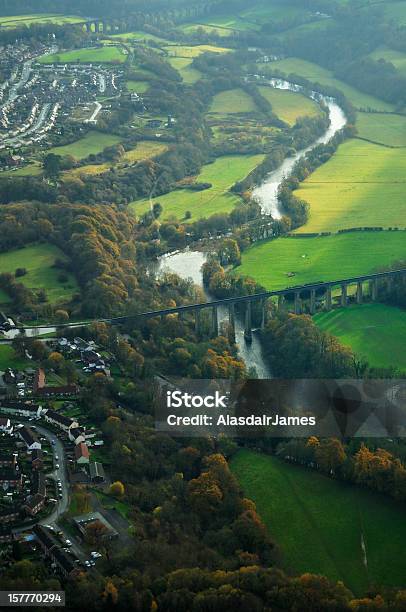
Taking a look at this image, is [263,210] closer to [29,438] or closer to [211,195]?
[211,195]

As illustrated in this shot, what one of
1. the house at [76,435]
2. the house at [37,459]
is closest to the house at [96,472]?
the house at [76,435]

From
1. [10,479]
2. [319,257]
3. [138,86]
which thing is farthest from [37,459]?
[138,86]

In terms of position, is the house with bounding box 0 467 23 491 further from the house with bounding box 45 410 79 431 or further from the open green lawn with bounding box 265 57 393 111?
the open green lawn with bounding box 265 57 393 111

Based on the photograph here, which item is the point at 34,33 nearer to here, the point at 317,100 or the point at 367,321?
the point at 317,100

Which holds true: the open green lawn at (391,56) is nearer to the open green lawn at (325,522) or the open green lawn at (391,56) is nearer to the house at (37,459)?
the open green lawn at (325,522)

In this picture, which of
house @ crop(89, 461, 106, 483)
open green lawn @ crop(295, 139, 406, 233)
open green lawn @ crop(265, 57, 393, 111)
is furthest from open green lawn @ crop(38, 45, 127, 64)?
house @ crop(89, 461, 106, 483)

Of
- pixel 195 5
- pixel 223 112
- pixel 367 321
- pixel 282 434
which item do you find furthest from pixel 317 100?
pixel 282 434
